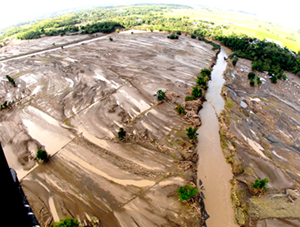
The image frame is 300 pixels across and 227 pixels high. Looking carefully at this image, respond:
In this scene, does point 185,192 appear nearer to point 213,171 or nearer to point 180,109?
point 213,171

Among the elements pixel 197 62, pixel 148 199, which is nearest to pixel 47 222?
pixel 148 199

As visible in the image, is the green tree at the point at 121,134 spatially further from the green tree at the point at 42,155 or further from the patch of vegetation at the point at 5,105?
the patch of vegetation at the point at 5,105

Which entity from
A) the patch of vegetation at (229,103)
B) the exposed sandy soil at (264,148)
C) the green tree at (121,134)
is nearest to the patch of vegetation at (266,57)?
the exposed sandy soil at (264,148)

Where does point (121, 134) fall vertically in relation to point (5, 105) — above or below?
above

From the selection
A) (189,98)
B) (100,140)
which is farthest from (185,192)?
(189,98)

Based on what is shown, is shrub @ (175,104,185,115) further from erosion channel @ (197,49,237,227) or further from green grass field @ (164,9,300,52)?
green grass field @ (164,9,300,52)

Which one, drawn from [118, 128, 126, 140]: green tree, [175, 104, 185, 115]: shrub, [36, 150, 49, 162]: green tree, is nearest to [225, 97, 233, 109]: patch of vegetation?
[175, 104, 185, 115]: shrub
